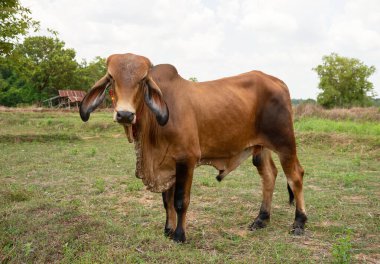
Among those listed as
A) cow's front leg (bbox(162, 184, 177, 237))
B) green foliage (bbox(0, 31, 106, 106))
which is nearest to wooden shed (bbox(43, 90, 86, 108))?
green foliage (bbox(0, 31, 106, 106))

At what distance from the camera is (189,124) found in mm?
4461

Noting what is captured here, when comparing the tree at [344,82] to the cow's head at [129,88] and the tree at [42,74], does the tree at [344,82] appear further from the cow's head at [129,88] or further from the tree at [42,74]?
the cow's head at [129,88]

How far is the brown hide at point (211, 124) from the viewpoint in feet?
14.4

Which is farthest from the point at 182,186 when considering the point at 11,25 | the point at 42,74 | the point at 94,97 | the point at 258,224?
the point at 42,74

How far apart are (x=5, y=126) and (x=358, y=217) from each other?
19.2 metres

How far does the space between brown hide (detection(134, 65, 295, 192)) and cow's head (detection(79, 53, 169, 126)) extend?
0.28 metres

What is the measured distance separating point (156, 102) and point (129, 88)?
340 millimetres

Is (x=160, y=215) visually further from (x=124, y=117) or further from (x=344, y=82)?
(x=344, y=82)

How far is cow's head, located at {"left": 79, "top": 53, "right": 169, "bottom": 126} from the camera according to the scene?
12.7 feet

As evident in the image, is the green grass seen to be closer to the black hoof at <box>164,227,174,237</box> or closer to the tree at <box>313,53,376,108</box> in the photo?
the black hoof at <box>164,227,174,237</box>

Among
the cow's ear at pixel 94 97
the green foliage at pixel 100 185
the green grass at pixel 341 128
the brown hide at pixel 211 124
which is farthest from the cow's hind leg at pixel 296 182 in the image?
the green grass at pixel 341 128

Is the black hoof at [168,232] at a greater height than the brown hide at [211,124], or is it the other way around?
the brown hide at [211,124]

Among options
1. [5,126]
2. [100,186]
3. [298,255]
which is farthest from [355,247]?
[5,126]

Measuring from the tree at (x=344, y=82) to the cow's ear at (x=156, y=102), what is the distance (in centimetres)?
4662
